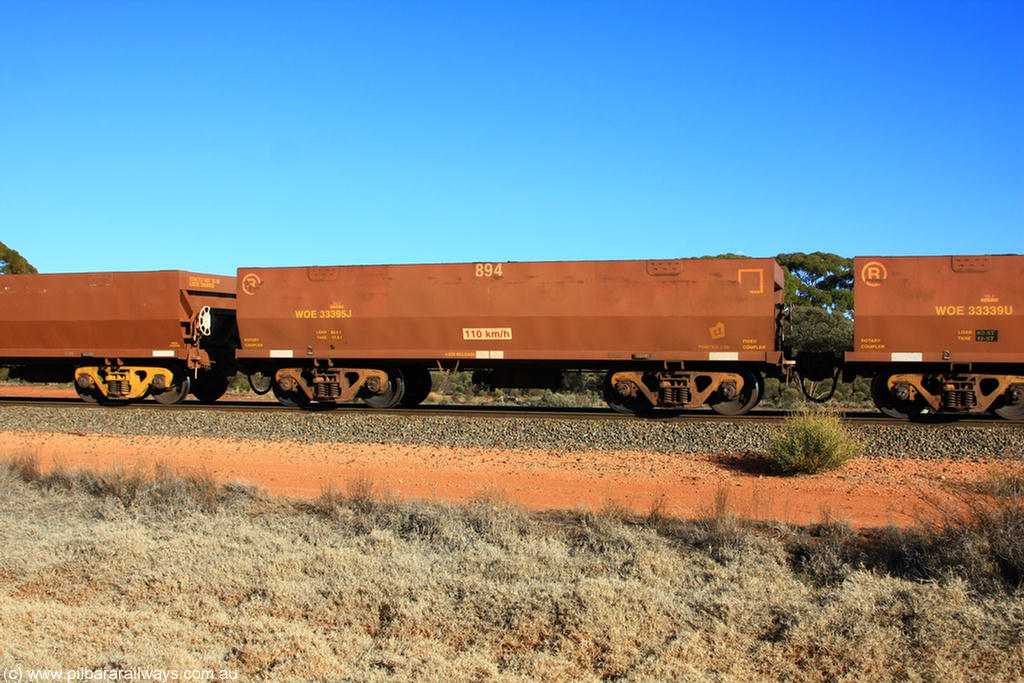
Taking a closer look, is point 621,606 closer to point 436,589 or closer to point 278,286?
point 436,589

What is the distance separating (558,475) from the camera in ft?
37.0

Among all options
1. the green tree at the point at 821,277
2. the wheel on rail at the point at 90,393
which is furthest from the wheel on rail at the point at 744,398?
the green tree at the point at 821,277

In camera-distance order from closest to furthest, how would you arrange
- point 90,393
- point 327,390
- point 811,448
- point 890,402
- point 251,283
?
point 811,448, point 890,402, point 327,390, point 251,283, point 90,393

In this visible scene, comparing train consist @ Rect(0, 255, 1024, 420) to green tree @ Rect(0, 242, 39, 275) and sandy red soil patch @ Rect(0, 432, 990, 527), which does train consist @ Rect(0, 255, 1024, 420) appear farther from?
green tree @ Rect(0, 242, 39, 275)

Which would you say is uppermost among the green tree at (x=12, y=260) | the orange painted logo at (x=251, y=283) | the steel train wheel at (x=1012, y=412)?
the green tree at (x=12, y=260)

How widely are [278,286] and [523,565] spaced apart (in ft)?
42.7

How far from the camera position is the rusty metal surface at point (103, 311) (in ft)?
60.3

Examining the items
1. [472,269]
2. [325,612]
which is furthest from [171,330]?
[325,612]

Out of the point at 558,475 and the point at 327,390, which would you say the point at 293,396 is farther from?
the point at 558,475

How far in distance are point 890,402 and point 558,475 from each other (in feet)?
26.6

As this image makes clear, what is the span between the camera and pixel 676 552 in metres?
6.91

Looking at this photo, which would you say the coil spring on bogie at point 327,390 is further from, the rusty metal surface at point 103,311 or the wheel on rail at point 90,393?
the wheel on rail at point 90,393

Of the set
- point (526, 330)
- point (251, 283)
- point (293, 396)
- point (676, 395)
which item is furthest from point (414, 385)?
point (676, 395)

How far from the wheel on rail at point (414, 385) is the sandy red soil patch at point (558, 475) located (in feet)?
15.0
